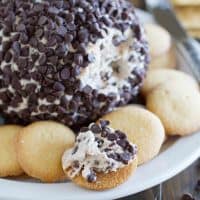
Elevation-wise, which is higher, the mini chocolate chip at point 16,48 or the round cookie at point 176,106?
the mini chocolate chip at point 16,48

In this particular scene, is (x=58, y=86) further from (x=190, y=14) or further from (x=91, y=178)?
(x=190, y=14)

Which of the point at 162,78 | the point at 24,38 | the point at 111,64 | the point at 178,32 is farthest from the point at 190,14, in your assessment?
the point at 24,38

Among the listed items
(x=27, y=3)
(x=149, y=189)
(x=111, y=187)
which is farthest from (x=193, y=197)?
→ (x=27, y=3)

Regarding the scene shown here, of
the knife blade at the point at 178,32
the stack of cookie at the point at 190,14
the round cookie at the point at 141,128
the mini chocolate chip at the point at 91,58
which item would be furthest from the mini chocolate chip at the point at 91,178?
the stack of cookie at the point at 190,14

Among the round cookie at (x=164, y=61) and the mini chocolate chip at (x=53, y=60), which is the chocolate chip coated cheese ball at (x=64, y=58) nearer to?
the mini chocolate chip at (x=53, y=60)

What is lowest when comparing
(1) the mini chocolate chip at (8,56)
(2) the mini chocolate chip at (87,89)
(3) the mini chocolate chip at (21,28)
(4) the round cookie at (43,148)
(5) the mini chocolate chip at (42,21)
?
(4) the round cookie at (43,148)

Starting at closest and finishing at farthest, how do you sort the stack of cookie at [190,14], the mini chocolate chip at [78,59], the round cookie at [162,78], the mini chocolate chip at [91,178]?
the mini chocolate chip at [91,178] → the mini chocolate chip at [78,59] → the round cookie at [162,78] → the stack of cookie at [190,14]
